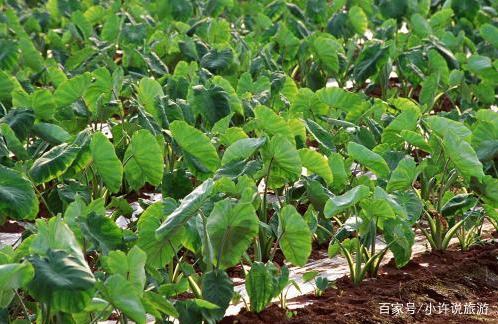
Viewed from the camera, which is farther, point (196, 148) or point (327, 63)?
point (327, 63)

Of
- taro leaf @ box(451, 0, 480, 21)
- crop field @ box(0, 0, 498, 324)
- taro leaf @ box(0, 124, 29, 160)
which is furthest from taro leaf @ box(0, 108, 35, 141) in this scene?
taro leaf @ box(451, 0, 480, 21)

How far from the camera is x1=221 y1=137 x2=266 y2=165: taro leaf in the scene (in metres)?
3.36

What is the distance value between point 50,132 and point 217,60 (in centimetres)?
127

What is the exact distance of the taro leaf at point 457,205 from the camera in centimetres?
356

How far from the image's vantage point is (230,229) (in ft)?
9.85

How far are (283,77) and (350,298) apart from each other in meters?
1.63

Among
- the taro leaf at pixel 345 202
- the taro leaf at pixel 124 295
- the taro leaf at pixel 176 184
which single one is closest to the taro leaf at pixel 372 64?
the taro leaf at pixel 176 184

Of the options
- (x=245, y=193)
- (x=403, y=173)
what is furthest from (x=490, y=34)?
(x=245, y=193)

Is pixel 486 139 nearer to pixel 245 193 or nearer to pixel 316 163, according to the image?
pixel 316 163

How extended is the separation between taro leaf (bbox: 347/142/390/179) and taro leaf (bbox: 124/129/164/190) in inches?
22.9

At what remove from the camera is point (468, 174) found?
3527 millimetres

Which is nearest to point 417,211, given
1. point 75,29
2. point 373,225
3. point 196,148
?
point 373,225

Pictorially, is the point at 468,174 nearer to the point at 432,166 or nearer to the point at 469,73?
the point at 432,166

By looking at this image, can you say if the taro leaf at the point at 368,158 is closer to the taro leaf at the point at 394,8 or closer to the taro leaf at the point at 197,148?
the taro leaf at the point at 197,148
